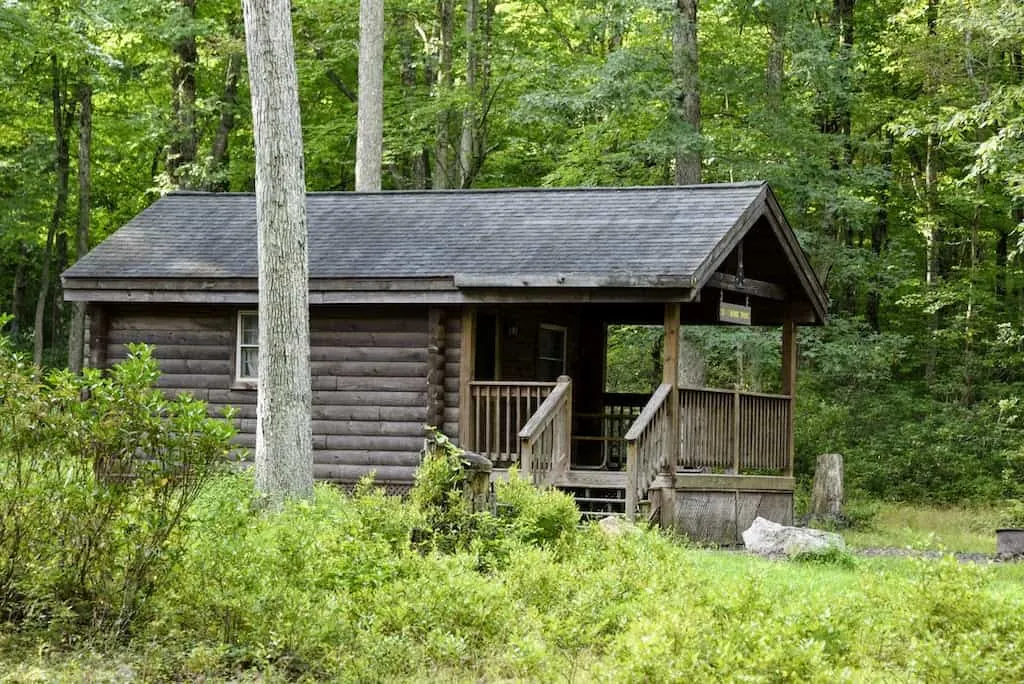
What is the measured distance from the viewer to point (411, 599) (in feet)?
28.1

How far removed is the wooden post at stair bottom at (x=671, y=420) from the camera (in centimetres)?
1706

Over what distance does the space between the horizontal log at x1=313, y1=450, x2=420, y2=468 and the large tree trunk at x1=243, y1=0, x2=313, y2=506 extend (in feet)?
13.2

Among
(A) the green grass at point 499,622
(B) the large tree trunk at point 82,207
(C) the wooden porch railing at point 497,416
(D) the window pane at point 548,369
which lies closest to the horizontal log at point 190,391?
(C) the wooden porch railing at point 497,416

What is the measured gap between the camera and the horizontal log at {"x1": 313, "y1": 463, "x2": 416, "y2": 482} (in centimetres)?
Answer: 1850

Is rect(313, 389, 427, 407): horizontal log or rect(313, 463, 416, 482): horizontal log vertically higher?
rect(313, 389, 427, 407): horizontal log

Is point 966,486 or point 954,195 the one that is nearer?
point 966,486

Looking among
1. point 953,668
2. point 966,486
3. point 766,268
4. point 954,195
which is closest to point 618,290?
point 766,268

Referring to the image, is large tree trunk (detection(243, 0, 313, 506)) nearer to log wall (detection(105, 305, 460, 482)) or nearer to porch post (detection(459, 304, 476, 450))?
porch post (detection(459, 304, 476, 450))

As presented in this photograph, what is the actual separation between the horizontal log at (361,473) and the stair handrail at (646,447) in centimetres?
315

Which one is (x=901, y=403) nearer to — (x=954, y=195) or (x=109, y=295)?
(x=954, y=195)

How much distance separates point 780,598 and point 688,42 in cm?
1794

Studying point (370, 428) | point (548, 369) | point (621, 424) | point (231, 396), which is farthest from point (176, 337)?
point (621, 424)

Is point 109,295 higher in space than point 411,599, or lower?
higher

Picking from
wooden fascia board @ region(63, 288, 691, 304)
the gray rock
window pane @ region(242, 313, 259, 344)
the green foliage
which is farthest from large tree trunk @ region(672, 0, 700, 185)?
the green foliage
